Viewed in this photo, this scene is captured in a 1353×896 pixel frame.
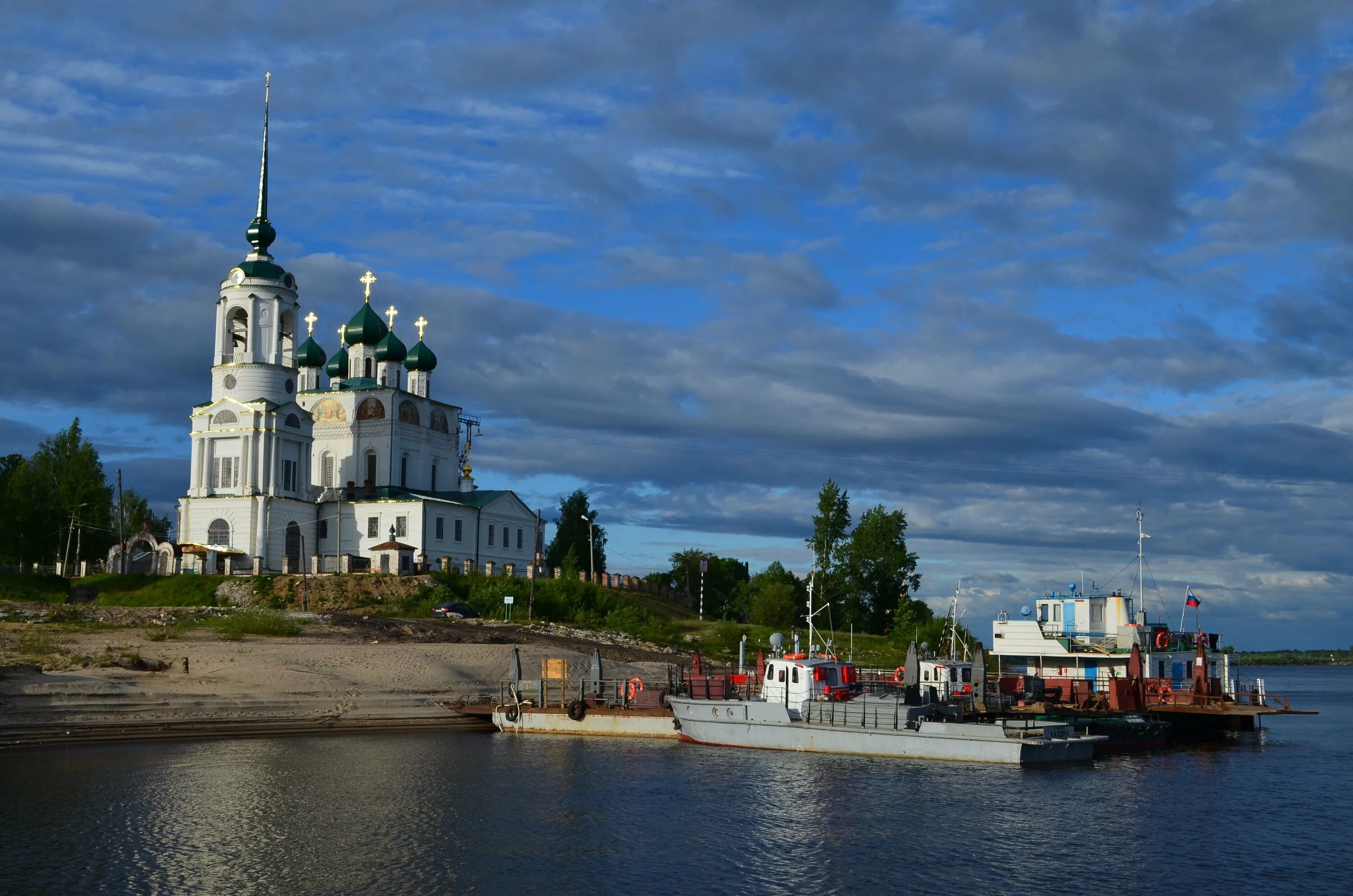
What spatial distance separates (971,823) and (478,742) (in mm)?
20283

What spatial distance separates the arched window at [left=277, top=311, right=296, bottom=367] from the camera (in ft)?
283

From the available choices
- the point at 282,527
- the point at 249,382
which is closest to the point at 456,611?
the point at 282,527

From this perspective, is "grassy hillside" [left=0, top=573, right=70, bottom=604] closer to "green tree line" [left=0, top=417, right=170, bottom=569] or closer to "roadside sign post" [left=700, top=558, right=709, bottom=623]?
"green tree line" [left=0, top=417, right=170, bottom=569]

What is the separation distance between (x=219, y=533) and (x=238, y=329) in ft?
45.3

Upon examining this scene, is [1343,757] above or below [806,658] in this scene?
below

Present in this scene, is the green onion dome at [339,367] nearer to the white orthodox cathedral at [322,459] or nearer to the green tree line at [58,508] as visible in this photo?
the white orthodox cathedral at [322,459]

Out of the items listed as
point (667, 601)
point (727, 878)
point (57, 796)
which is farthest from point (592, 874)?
point (667, 601)

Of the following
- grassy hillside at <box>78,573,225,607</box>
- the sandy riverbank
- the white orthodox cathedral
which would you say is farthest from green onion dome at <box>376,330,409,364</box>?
the sandy riverbank

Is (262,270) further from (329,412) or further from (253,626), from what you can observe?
(253,626)

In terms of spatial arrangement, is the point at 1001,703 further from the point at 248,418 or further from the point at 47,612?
the point at 248,418

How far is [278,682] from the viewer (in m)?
50.4

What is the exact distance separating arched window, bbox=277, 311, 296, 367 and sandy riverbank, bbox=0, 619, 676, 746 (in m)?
29.0

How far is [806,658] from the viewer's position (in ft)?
150

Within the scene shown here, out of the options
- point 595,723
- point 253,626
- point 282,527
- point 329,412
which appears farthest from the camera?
point 329,412
